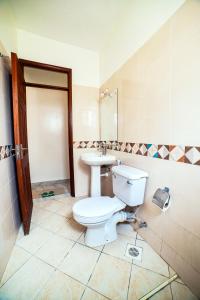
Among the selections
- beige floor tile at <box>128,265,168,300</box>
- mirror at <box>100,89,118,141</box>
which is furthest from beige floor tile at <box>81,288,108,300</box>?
mirror at <box>100,89,118,141</box>

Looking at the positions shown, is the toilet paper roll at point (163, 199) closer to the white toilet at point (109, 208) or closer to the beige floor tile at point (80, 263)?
the white toilet at point (109, 208)

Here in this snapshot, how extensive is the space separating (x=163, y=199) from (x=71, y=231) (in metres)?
1.03

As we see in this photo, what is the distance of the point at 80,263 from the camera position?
1052 mm

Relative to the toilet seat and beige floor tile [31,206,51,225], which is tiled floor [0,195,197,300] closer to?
beige floor tile [31,206,51,225]

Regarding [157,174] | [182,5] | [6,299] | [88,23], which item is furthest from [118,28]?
[6,299]

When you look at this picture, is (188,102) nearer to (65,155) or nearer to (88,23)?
(88,23)

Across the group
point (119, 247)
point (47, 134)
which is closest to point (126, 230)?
point (119, 247)

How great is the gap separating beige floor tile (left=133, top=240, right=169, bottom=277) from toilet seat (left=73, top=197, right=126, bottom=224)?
42 centimetres

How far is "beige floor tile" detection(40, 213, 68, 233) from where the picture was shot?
4.82 feet

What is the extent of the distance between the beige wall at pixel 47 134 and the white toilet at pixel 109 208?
6.27 feet

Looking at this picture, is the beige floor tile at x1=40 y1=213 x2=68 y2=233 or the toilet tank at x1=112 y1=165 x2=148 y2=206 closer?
the toilet tank at x1=112 y1=165 x2=148 y2=206

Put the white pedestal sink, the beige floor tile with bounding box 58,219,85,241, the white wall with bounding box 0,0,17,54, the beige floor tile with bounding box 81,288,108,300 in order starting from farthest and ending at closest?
the white pedestal sink → the beige floor tile with bounding box 58,219,85,241 → the white wall with bounding box 0,0,17,54 → the beige floor tile with bounding box 81,288,108,300

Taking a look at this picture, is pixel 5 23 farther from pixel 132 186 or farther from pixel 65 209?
pixel 65 209

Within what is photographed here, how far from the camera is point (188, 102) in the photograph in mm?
858
